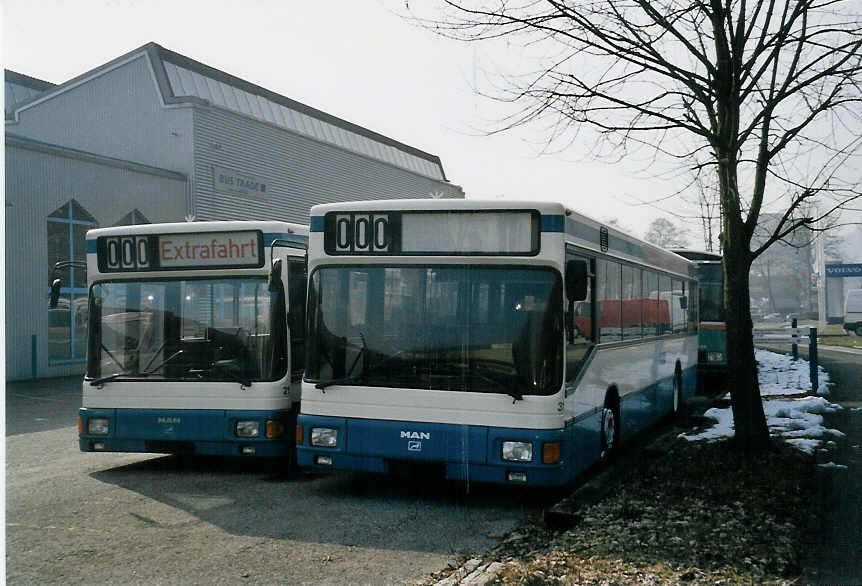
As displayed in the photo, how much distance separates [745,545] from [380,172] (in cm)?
3776

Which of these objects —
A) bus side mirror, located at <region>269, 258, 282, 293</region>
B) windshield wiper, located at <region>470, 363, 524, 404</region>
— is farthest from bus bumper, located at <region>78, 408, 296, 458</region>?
windshield wiper, located at <region>470, 363, 524, 404</region>

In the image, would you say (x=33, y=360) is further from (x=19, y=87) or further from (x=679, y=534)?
(x=679, y=534)

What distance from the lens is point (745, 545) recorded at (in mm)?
5871

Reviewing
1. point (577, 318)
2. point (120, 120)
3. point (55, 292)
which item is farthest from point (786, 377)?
point (120, 120)

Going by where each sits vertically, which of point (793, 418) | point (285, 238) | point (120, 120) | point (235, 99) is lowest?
point (793, 418)

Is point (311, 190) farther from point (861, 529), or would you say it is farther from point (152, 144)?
point (861, 529)

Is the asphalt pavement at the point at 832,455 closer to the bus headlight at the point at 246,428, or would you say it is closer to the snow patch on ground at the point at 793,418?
the snow patch on ground at the point at 793,418

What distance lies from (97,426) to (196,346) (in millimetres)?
1314

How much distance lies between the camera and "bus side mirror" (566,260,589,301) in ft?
23.8

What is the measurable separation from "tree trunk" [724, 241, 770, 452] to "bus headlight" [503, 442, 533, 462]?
318 centimetres

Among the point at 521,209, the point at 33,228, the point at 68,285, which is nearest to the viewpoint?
the point at 521,209

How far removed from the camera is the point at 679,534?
614 centimetres

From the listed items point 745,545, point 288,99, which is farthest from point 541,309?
point 288,99

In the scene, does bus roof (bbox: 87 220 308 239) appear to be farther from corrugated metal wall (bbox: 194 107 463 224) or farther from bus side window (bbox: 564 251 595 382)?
corrugated metal wall (bbox: 194 107 463 224)
